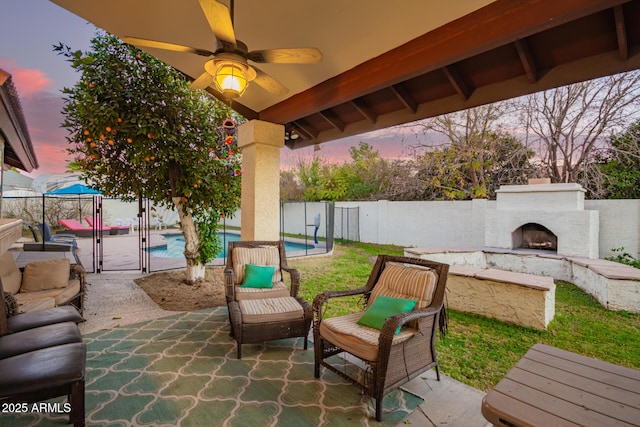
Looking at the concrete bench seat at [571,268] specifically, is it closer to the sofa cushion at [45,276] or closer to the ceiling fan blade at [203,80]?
the ceiling fan blade at [203,80]

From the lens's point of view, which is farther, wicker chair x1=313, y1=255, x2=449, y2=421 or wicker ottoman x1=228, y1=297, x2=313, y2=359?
wicker ottoman x1=228, y1=297, x2=313, y2=359

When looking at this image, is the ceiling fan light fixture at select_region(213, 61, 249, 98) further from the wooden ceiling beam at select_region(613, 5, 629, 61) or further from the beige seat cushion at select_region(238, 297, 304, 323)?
the wooden ceiling beam at select_region(613, 5, 629, 61)

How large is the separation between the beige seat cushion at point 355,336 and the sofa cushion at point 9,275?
11.0 feet

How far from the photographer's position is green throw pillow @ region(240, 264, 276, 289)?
354 cm

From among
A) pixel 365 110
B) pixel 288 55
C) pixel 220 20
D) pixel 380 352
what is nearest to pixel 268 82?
pixel 288 55

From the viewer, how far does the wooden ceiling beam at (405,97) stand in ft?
10.6

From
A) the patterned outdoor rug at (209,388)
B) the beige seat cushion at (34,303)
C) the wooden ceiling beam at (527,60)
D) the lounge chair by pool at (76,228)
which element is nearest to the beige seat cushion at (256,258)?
the patterned outdoor rug at (209,388)

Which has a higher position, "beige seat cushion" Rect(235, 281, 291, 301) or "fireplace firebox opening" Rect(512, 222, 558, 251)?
"fireplace firebox opening" Rect(512, 222, 558, 251)

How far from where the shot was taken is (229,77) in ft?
7.52

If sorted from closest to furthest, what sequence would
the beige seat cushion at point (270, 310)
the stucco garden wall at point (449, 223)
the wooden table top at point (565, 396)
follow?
the wooden table top at point (565, 396), the beige seat cushion at point (270, 310), the stucco garden wall at point (449, 223)

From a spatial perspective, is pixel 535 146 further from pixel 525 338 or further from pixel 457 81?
pixel 457 81

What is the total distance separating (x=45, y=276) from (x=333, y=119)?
3.97 meters

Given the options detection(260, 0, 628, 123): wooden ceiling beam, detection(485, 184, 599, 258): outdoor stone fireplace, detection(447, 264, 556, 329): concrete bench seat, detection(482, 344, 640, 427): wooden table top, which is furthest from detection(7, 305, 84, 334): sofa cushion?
detection(485, 184, 599, 258): outdoor stone fireplace

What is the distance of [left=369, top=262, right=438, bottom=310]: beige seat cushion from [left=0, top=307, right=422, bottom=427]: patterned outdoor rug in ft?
2.32
